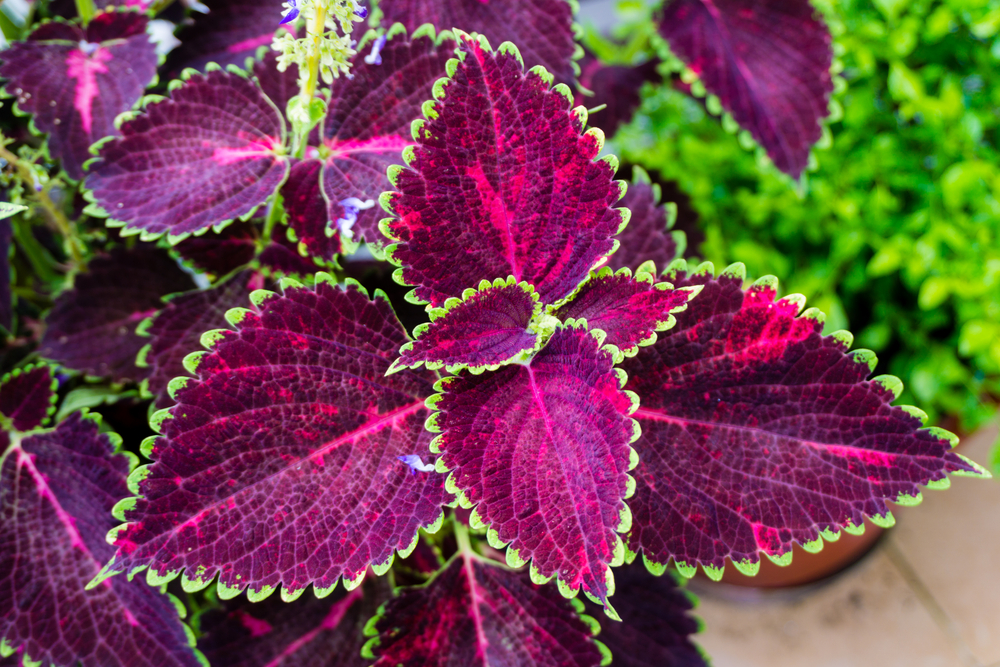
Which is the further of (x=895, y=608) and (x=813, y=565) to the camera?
(x=895, y=608)

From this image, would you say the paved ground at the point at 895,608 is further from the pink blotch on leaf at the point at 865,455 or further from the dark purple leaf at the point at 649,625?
the pink blotch on leaf at the point at 865,455

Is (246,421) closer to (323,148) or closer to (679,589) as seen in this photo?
(323,148)

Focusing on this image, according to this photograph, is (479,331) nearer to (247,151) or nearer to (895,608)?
(247,151)

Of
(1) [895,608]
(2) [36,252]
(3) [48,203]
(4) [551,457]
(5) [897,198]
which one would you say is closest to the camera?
(4) [551,457]

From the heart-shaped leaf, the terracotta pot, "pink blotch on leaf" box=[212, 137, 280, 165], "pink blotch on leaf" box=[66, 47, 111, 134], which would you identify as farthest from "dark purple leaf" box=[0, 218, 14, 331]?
the terracotta pot

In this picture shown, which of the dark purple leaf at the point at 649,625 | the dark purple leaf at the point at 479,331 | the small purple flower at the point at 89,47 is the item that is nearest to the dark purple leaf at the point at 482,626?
the dark purple leaf at the point at 649,625

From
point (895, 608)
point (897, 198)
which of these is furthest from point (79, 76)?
point (895, 608)
